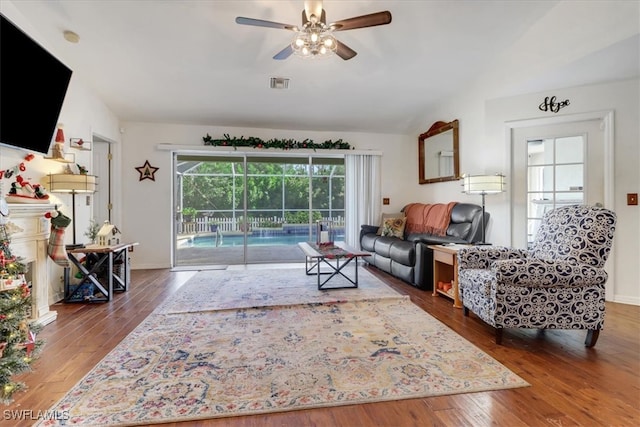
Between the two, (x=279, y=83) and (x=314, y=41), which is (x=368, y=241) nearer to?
(x=279, y=83)

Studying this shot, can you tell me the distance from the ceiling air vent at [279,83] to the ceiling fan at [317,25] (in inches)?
54.7

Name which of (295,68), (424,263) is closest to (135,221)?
(295,68)

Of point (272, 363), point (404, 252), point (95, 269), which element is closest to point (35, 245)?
point (95, 269)

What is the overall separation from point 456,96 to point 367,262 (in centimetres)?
290

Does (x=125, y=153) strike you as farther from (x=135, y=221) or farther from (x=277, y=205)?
(x=277, y=205)

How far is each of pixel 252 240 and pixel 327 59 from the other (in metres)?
3.66

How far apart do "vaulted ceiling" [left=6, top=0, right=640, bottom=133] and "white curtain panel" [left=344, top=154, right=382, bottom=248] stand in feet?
3.59

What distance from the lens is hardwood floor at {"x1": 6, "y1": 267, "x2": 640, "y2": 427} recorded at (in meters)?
1.45

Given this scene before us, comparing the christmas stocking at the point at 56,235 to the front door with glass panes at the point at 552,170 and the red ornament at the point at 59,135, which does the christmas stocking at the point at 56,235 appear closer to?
the red ornament at the point at 59,135

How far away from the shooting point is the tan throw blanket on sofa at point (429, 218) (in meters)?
4.30

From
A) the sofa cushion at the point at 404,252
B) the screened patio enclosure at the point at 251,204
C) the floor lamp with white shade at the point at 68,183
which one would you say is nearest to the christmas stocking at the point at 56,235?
the floor lamp with white shade at the point at 68,183

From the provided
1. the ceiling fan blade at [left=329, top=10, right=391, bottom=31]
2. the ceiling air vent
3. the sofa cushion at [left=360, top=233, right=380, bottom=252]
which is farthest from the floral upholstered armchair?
the ceiling air vent

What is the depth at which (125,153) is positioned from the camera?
15.9 ft

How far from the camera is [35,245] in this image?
262 centimetres
